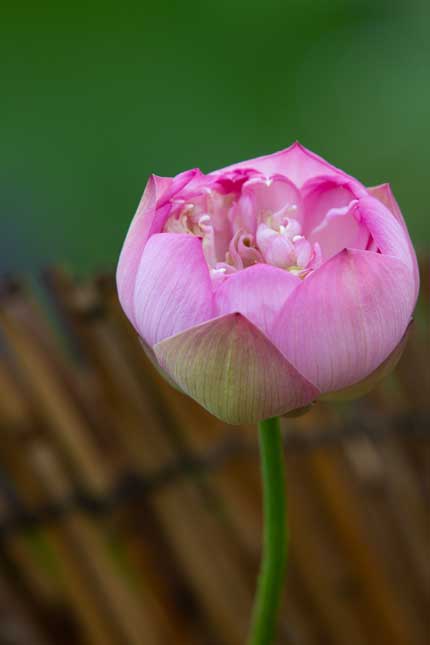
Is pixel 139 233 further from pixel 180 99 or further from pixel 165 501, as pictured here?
pixel 180 99

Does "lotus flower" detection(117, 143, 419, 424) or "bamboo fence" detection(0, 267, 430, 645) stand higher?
"lotus flower" detection(117, 143, 419, 424)

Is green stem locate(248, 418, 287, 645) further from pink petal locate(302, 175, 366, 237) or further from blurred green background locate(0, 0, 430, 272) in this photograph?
blurred green background locate(0, 0, 430, 272)

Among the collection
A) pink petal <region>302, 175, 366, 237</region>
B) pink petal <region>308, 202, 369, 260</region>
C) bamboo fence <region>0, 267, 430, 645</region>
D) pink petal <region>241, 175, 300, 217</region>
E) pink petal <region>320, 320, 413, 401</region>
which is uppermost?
pink petal <region>241, 175, 300, 217</region>

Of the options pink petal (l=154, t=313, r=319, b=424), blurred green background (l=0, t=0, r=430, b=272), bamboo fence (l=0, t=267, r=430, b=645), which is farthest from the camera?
blurred green background (l=0, t=0, r=430, b=272)

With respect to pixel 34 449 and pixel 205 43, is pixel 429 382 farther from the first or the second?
pixel 205 43

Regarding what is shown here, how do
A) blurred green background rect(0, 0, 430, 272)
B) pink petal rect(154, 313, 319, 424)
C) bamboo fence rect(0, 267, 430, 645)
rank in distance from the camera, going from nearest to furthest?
pink petal rect(154, 313, 319, 424) < bamboo fence rect(0, 267, 430, 645) < blurred green background rect(0, 0, 430, 272)

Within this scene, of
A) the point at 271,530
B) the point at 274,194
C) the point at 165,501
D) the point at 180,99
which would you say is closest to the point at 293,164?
the point at 274,194

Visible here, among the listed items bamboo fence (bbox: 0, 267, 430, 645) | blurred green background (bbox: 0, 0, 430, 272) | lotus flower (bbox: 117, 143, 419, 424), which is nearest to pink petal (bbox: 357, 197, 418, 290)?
lotus flower (bbox: 117, 143, 419, 424)
